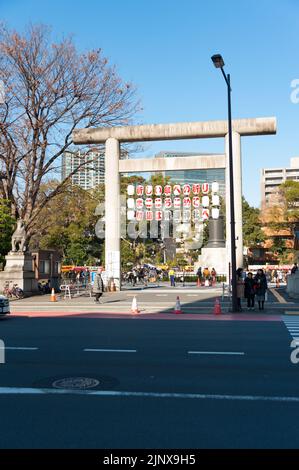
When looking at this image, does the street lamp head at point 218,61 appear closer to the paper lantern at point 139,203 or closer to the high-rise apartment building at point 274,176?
the paper lantern at point 139,203

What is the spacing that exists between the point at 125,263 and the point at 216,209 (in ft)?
94.0

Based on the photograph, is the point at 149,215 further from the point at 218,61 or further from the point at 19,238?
the point at 218,61

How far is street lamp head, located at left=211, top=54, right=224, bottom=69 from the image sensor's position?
18.2m

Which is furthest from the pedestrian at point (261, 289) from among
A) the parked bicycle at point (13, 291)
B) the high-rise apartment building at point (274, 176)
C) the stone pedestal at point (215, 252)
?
the high-rise apartment building at point (274, 176)

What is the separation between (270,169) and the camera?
14362cm

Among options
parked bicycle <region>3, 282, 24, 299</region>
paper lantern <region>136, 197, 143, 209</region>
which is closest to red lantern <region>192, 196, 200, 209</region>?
paper lantern <region>136, 197, 143, 209</region>

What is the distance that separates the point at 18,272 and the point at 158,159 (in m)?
11.6

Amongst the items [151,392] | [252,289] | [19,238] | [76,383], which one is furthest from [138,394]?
[19,238]

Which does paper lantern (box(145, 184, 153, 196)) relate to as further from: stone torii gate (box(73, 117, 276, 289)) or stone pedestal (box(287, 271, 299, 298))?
stone pedestal (box(287, 271, 299, 298))

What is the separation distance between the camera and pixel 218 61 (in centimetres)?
1838

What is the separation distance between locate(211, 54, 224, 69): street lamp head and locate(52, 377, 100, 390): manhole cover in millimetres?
14461

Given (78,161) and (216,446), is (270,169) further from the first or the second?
(216,446)

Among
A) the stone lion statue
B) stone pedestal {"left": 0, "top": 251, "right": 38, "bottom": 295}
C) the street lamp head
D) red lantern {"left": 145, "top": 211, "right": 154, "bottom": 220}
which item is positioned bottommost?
stone pedestal {"left": 0, "top": 251, "right": 38, "bottom": 295}

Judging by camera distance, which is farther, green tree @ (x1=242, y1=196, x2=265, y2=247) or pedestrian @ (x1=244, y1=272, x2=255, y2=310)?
green tree @ (x1=242, y1=196, x2=265, y2=247)
